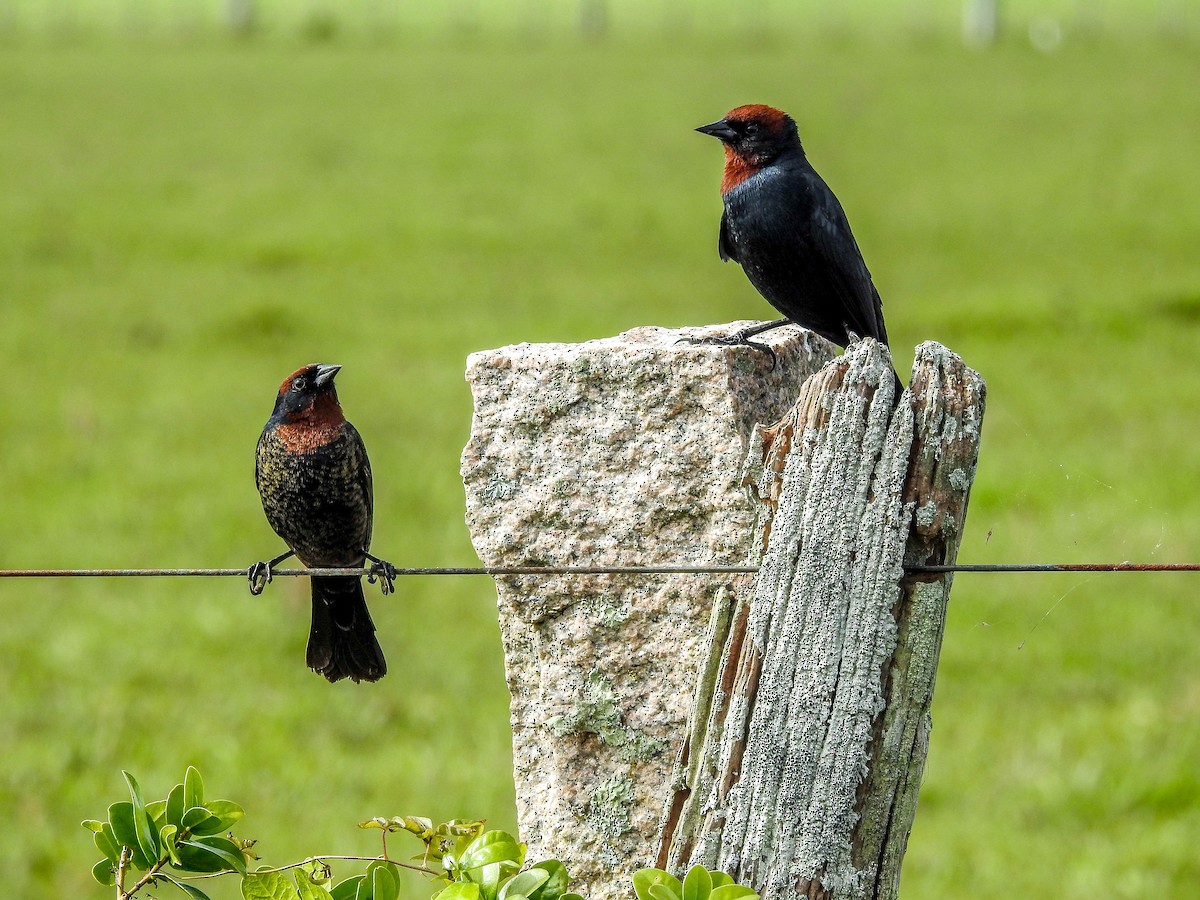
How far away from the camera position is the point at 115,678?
666 cm

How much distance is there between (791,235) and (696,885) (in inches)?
77.8

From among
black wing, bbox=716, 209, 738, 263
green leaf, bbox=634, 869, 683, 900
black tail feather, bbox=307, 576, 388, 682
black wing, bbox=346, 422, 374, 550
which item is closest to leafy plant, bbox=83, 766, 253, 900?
green leaf, bbox=634, 869, 683, 900

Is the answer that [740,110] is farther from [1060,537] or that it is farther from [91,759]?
[1060,537]

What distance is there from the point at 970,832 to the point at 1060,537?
315cm

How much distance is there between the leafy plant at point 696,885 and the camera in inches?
69.8

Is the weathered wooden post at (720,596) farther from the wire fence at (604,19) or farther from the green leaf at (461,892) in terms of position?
the wire fence at (604,19)

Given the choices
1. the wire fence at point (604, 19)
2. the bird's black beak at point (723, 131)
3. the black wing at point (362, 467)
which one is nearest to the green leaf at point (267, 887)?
the black wing at point (362, 467)

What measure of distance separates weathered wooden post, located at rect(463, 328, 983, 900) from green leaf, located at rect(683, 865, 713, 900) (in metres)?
0.09

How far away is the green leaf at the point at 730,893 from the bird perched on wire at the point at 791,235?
1.70m

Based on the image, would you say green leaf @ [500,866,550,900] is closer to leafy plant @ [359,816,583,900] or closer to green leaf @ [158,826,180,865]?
leafy plant @ [359,816,583,900]

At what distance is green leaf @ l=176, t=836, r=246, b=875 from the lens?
1.93 m

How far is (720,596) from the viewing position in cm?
196

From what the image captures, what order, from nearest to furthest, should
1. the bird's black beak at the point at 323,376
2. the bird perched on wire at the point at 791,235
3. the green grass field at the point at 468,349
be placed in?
the bird's black beak at the point at 323,376 → the bird perched on wire at the point at 791,235 → the green grass field at the point at 468,349

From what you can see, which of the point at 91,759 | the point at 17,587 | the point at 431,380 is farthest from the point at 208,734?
the point at 431,380
